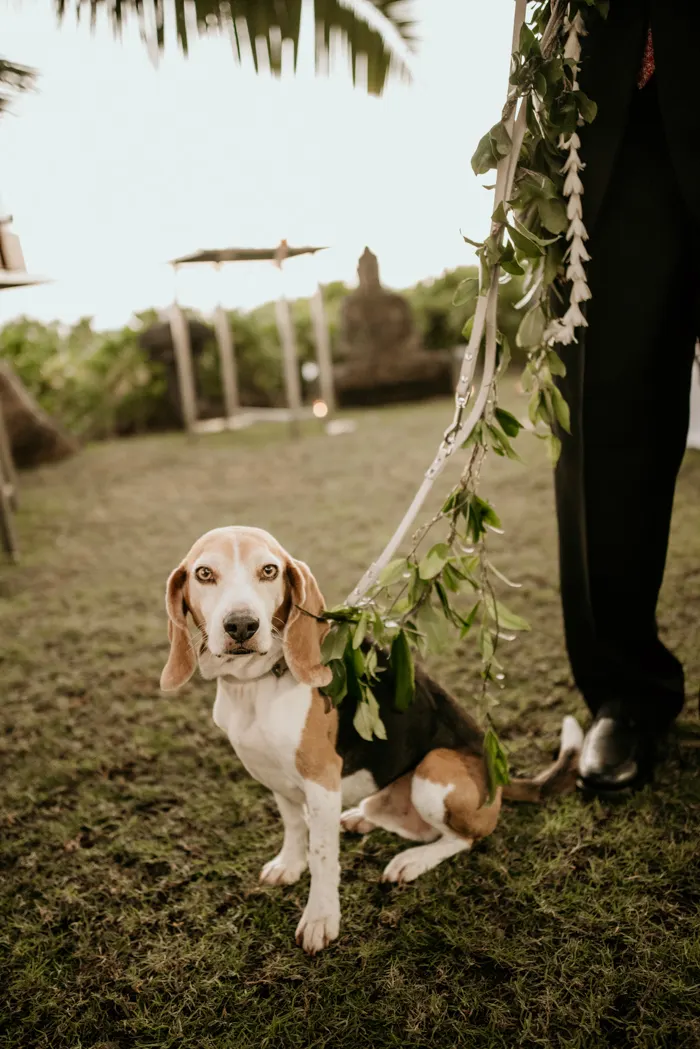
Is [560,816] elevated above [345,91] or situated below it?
below

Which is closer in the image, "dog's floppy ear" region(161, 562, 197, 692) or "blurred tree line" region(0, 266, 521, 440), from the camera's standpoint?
"dog's floppy ear" region(161, 562, 197, 692)

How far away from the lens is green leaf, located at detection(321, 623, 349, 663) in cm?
145

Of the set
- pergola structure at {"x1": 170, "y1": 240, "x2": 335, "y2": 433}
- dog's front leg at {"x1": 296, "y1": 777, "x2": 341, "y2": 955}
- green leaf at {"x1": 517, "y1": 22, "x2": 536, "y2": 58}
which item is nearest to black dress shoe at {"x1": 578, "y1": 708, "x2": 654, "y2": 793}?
dog's front leg at {"x1": 296, "y1": 777, "x2": 341, "y2": 955}

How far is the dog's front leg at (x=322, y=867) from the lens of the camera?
155cm

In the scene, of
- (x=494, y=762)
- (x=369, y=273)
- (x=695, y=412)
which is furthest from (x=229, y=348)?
(x=494, y=762)

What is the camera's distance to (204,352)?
29.5 feet

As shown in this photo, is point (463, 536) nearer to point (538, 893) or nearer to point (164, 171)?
point (538, 893)

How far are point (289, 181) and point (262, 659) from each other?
244 inches

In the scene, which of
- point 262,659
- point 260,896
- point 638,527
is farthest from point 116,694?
point 638,527

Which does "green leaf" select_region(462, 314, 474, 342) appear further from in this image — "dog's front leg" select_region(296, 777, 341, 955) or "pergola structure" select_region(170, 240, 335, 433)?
"pergola structure" select_region(170, 240, 335, 433)

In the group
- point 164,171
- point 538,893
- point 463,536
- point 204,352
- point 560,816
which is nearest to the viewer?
point 463,536

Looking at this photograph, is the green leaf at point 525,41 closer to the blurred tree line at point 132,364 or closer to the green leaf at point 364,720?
the green leaf at point 364,720

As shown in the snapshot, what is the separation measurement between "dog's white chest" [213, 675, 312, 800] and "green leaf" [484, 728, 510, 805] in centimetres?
38

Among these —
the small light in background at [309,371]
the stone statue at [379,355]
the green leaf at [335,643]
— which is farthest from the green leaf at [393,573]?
the small light in background at [309,371]
